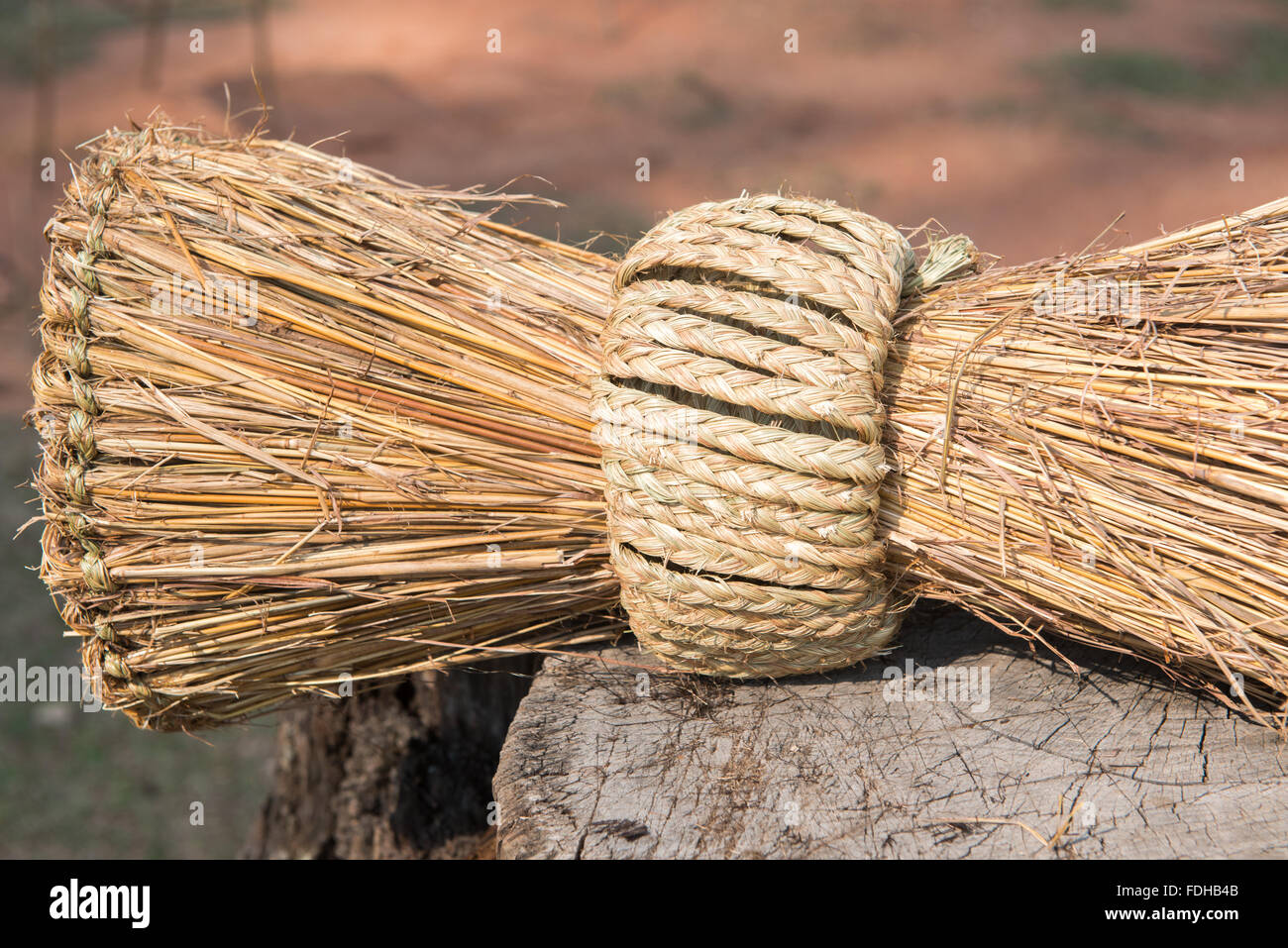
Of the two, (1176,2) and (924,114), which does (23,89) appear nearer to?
(924,114)

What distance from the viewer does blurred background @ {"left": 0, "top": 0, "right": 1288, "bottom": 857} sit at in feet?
18.0

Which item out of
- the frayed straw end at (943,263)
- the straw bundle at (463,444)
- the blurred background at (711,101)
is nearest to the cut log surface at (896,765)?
the straw bundle at (463,444)

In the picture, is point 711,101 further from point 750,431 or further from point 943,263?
point 750,431

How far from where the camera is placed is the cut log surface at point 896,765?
127 centimetres

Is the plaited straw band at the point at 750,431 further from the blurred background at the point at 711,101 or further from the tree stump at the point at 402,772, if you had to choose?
the blurred background at the point at 711,101

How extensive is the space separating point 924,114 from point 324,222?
5.52 m

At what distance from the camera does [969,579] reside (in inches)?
57.6

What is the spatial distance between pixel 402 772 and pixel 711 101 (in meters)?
5.44

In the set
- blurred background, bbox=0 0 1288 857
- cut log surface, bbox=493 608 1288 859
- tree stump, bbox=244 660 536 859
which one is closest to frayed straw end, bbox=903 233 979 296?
cut log surface, bbox=493 608 1288 859

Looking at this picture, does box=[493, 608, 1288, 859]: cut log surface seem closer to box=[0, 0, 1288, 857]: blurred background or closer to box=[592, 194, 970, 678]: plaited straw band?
box=[592, 194, 970, 678]: plaited straw band

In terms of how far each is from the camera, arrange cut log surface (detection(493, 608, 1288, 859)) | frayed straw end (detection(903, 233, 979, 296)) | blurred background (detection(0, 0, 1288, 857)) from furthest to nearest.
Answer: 1. blurred background (detection(0, 0, 1288, 857))
2. frayed straw end (detection(903, 233, 979, 296))
3. cut log surface (detection(493, 608, 1288, 859))

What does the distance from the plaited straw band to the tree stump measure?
0.88 metres

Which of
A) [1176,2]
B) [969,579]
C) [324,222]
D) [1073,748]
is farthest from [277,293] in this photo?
[1176,2]

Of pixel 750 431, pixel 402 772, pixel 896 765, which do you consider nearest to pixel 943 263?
pixel 750 431
